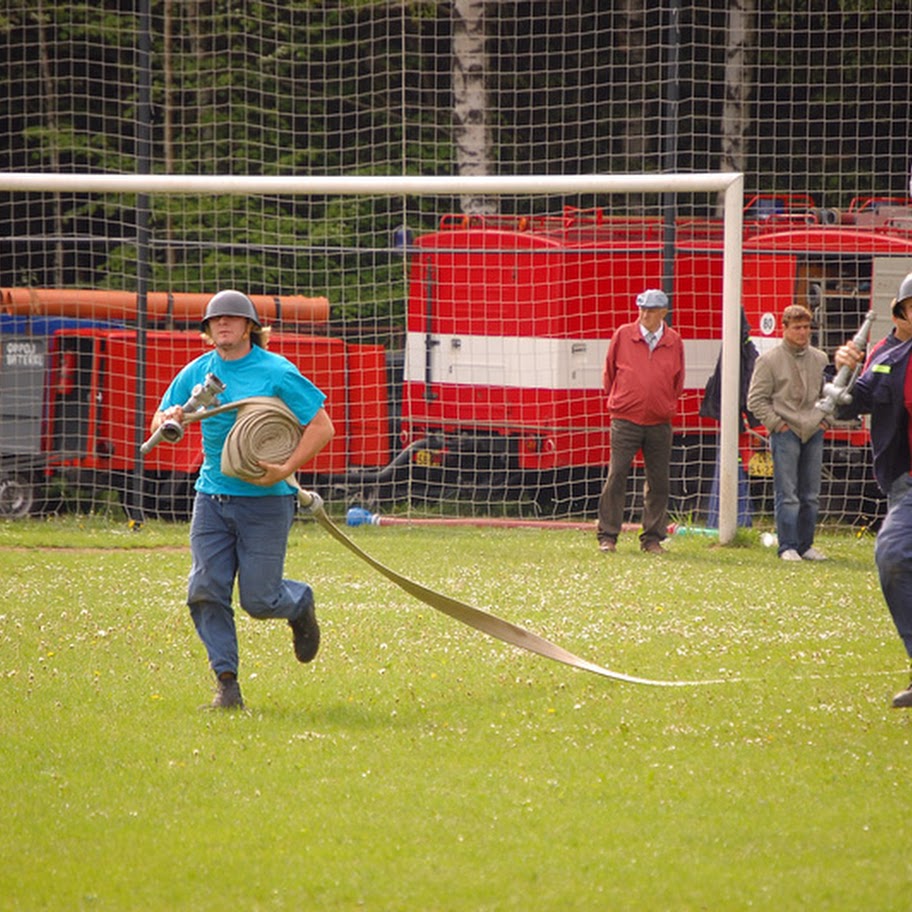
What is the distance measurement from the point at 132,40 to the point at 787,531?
45.5ft

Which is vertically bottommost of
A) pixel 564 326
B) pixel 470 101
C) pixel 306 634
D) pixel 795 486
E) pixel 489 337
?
pixel 306 634

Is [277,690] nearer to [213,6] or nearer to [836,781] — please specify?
[836,781]

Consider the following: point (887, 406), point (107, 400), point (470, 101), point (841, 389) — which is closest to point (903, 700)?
point (887, 406)

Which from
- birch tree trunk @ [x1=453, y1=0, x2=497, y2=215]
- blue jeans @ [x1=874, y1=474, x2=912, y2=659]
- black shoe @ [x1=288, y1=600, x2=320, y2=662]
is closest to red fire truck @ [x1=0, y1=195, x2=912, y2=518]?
birch tree trunk @ [x1=453, y1=0, x2=497, y2=215]

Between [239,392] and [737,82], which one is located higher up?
[737,82]

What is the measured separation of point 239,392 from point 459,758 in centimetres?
202

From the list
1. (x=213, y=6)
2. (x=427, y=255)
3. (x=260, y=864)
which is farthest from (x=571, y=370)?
(x=260, y=864)

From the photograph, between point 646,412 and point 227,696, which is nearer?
point 227,696

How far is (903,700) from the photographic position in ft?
24.6

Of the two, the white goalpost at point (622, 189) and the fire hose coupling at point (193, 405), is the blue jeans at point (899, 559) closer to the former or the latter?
the fire hose coupling at point (193, 405)

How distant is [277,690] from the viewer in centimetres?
792

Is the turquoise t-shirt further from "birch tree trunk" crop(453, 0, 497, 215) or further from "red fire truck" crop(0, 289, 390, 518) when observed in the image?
"birch tree trunk" crop(453, 0, 497, 215)

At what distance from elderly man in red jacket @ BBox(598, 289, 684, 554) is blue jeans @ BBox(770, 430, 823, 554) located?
0.99m

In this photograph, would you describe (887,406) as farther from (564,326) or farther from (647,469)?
(564,326)
